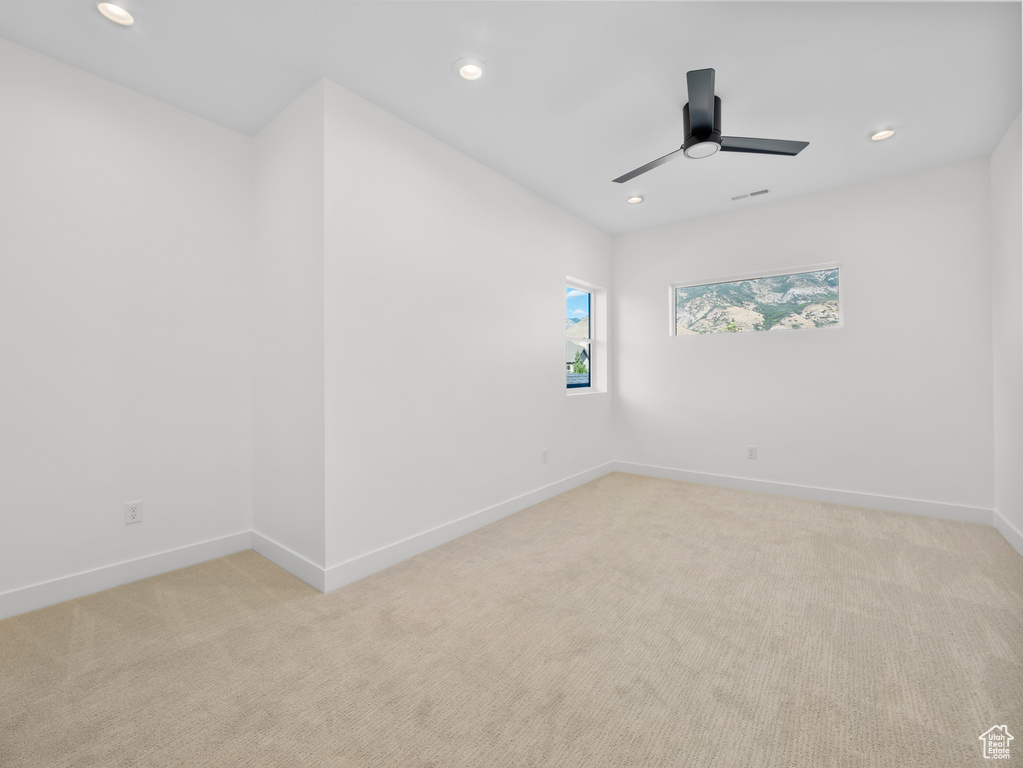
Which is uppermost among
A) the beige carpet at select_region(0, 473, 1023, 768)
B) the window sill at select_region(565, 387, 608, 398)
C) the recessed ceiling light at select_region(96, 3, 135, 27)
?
the recessed ceiling light at select_region(96, 3, 135, 27)

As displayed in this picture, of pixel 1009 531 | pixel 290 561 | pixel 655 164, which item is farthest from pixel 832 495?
pixel 290 561

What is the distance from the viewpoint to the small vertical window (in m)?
4.62

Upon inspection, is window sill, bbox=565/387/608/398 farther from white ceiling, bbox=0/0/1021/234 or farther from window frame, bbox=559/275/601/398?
white ceiling, bbox=0/0/1021/234

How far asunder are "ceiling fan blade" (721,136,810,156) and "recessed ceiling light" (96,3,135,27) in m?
2.90

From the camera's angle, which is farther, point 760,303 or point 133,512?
point 760,303

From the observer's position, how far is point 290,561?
2.48 meters

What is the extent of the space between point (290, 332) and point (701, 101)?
8.36 ft

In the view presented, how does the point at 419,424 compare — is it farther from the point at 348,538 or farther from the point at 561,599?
the point at 561,599

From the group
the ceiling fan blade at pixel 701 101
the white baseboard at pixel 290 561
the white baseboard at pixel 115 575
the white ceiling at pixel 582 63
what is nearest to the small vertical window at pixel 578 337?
the white ceiling at pixel 582 63

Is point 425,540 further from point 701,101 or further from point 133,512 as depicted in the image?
point 701,101

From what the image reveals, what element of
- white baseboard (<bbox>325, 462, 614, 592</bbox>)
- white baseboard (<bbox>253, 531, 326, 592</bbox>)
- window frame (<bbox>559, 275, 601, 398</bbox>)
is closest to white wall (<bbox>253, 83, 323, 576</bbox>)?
white baseboard (<bbox>253, 531, 326, 592</bbox>)

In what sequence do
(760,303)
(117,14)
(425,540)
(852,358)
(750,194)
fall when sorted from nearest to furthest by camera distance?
(117,14) → (425,540) → (852,358) → (750,194) → (760,303)

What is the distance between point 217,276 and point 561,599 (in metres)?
2.79

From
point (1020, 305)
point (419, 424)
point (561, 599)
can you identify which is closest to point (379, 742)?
point (561, 599)
